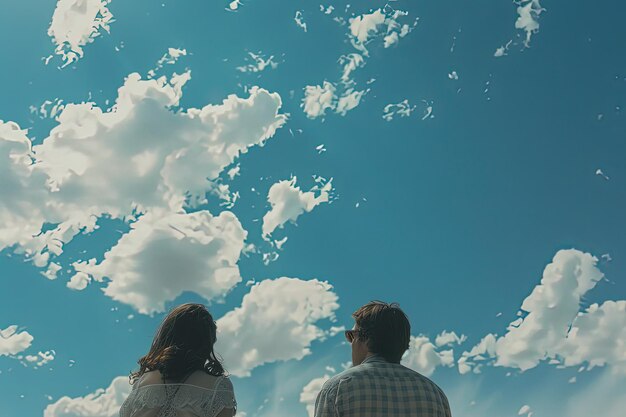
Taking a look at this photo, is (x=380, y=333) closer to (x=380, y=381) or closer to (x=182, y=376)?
(x=380, y=381)

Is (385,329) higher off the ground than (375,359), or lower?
higher

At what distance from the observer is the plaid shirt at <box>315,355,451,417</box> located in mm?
6367

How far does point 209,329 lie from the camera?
270 inches

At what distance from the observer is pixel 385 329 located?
6.81m

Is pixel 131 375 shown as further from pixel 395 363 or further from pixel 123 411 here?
pixel 395 363

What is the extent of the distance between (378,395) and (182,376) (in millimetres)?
1969

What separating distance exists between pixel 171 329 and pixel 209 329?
382 millimetres

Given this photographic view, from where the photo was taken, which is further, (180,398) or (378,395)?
(180,398)

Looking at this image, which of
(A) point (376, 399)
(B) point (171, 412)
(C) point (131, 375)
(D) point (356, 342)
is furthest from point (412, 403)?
(C) point (131, 375)

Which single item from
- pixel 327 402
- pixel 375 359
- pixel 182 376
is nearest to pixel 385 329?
pixel 375 359

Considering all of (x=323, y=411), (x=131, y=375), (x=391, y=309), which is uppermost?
(x=391, y=309)

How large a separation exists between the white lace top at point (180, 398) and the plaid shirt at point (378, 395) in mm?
997

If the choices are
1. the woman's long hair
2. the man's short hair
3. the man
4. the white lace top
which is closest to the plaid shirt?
the man

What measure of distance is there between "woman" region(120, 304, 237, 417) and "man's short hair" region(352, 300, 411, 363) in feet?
4.92
